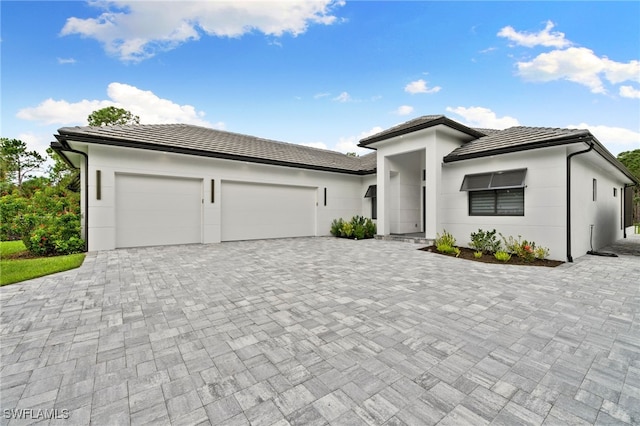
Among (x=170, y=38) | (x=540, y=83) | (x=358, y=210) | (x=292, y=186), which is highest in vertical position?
(x=170, y=38)

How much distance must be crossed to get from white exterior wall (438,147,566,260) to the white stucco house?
3 cm

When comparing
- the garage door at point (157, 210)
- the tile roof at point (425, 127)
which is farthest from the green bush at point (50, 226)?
the tile roof at point (425, 127)

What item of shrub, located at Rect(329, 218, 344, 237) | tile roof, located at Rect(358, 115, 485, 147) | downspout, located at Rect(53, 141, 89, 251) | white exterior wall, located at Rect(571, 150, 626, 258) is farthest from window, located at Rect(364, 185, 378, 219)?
downspout, located at Rect(53, 141, 89, 251)

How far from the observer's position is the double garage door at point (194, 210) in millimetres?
8570

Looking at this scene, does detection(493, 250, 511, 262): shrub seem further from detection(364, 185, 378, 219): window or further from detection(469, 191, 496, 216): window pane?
detection(364, 185, 378, 219): window

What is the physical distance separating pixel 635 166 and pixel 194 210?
3647 cm

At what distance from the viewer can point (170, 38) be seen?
1038cm

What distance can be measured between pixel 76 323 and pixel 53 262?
4658 millimetres

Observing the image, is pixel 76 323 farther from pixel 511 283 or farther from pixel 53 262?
pixel 511 283

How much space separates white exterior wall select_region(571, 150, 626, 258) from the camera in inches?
291

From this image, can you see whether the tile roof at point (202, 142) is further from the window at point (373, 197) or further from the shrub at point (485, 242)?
the shrub at point (485, 242)

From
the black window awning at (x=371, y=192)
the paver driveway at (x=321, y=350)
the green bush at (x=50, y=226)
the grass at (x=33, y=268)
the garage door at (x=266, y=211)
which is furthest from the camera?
the black window awning at (x=371, y=192)

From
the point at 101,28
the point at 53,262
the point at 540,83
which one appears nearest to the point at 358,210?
the point at 540,83

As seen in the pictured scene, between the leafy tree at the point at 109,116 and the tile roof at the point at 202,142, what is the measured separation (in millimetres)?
14195
